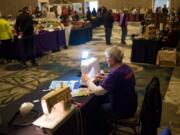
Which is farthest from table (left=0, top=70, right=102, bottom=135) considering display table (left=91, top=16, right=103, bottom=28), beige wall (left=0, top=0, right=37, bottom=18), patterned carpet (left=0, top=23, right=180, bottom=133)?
display table (left=91, top=16, right=103, bottom=28)

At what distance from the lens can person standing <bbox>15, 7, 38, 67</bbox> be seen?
259 inches

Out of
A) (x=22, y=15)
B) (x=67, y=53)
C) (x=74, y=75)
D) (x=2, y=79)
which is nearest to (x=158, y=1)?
(x=67, y=53)

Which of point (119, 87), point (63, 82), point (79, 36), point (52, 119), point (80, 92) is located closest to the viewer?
point (52, 119)

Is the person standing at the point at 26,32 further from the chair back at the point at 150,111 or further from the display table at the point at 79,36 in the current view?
the chair back at the point at 150,111

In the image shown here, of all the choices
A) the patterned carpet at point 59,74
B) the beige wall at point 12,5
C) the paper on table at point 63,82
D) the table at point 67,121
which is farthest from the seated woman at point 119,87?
the beige wall at point 12,5

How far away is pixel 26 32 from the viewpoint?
6699 mm

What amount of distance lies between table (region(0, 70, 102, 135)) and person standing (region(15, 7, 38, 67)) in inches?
153

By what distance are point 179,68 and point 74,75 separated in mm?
3897

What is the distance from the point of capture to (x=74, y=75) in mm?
3361

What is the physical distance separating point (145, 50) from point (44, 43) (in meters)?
3.31

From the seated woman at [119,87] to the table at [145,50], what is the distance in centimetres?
426

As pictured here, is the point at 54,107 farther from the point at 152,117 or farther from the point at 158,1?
the point at 158,1

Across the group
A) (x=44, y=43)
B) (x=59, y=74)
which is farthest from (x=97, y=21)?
(x=59, y=74)

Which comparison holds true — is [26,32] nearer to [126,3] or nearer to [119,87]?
[119,87]
